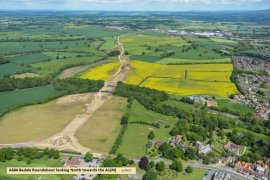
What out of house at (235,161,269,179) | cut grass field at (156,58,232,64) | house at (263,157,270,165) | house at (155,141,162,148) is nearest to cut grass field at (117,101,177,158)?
house at (155,141,162,148)

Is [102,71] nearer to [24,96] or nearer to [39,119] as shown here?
[24,96]

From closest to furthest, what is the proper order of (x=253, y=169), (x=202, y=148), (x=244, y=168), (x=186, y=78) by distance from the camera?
(x=244, y=168) → (x=253, y=169) → (x=202, y=148) → (x=186, y=78)

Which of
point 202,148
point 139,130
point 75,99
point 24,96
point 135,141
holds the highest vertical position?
point 24,96

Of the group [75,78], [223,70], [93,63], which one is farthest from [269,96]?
[93,63]

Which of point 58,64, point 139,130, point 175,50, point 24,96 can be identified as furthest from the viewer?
point 175,50

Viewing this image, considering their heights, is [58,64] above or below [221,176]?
above

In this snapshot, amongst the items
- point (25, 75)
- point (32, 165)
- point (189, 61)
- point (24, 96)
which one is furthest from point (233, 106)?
point (25, 75)

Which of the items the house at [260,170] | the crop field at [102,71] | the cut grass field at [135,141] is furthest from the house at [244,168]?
the crop field at [102,71]
